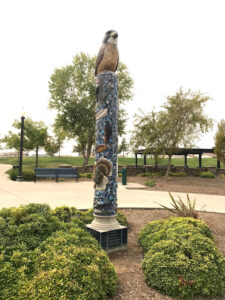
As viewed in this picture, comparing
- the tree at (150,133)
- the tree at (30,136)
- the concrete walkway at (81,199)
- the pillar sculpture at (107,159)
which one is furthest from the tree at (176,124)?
the pillar sculpture at (107,159)

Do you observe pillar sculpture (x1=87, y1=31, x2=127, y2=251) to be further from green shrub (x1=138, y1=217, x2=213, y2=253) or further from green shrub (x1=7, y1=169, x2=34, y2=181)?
green shrub (x1=7, y1=169, x2=34, y2=181)

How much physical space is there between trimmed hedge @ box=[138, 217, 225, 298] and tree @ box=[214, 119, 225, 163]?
53.0ft

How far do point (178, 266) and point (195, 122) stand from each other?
16005 millimetres

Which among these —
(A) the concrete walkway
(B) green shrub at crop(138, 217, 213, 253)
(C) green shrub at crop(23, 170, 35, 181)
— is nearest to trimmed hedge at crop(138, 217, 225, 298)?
(B) green shrub at crop(138, 217, 213, 253)

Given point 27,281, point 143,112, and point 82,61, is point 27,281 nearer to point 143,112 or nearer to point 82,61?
point 143,112

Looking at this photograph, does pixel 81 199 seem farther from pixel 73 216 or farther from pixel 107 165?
pixel 107 165

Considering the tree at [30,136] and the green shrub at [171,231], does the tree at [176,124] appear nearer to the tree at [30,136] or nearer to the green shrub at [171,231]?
the tree at [30,136]

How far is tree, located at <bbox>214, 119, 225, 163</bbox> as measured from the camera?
18312mm

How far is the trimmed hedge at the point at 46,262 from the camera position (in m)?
2.45

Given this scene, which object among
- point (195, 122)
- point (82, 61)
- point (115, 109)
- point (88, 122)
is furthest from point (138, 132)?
point (115, 109)

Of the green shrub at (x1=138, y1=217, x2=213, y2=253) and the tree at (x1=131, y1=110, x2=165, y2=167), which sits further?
the tree at (x1=131, y1=110, x2=165, y2=167)

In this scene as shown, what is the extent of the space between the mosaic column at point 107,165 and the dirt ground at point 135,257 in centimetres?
31

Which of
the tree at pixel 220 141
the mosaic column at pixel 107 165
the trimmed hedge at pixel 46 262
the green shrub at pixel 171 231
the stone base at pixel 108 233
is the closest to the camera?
the trimmed hedge at pixel 46 262

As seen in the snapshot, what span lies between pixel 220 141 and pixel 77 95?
45.5 ft
